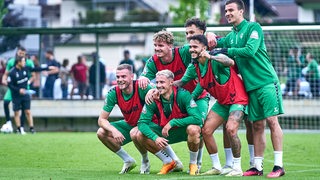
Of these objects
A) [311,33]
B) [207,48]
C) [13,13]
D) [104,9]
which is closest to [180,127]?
[207,48]

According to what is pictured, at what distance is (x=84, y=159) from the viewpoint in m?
17.3

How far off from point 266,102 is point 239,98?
372 mm

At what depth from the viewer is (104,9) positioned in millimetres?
70750

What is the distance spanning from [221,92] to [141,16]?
49844 mm

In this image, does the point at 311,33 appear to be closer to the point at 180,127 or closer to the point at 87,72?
the point at 87,72

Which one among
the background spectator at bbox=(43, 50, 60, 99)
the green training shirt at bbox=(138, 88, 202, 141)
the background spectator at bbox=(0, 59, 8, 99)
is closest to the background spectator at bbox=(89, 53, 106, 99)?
the background spectator at bbox=(43, 50, 60, 99)

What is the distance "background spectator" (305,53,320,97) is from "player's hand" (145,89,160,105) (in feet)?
44.4

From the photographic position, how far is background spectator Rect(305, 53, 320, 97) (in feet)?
87.3

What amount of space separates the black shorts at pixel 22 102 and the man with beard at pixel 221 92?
1257cm

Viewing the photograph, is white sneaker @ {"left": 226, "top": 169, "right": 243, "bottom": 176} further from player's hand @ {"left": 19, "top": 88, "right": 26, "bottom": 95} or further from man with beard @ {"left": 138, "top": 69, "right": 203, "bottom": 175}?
player's hand @ {"left": 19, "top": 88, "right": 26, "bottom": 95}

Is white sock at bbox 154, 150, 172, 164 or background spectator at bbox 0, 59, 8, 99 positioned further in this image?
background spectator at bbox 0, 59, 8, 99

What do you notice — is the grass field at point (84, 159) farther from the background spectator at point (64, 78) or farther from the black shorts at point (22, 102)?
the background spectator at point (64, 78)

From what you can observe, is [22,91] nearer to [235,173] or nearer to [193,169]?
[193,169]

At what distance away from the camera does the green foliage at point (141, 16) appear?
63031mm
